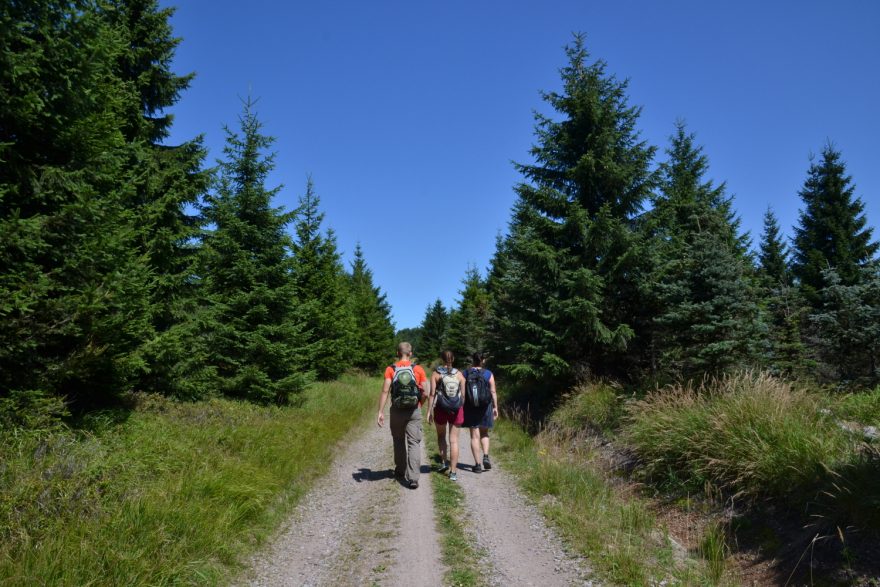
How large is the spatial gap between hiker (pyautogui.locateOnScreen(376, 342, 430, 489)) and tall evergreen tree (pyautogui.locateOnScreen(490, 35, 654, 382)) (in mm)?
5639

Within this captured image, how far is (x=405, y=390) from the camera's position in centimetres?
749

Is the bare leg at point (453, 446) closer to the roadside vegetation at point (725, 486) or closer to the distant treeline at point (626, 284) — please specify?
the roadside vegetation at point (725, 486)

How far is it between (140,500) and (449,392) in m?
4.81

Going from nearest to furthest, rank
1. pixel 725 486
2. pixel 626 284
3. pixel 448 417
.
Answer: pixel 725 486 < pixel 448 417 < pixel 626 284

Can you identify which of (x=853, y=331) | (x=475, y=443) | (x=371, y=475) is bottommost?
(x=371, y=475)

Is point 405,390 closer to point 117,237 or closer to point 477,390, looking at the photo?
point 477,390

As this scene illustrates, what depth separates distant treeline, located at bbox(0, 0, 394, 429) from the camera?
5512 millimetres

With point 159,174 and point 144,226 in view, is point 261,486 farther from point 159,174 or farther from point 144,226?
point 159,174

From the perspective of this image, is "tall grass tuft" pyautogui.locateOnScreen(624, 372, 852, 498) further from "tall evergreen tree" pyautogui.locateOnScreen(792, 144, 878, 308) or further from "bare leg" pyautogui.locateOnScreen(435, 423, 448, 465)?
"tall evergreen tree" pyautogui.locateOnScreen(792, 144, 878, 308)

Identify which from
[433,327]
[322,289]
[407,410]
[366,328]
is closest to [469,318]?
[366,328]

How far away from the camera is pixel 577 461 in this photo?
874 centimetres

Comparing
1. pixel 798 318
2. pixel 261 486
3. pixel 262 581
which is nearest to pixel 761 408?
pixel 262 581

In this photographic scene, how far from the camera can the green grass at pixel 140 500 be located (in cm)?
383

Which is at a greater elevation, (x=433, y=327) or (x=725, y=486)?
(x=433, y=327)
